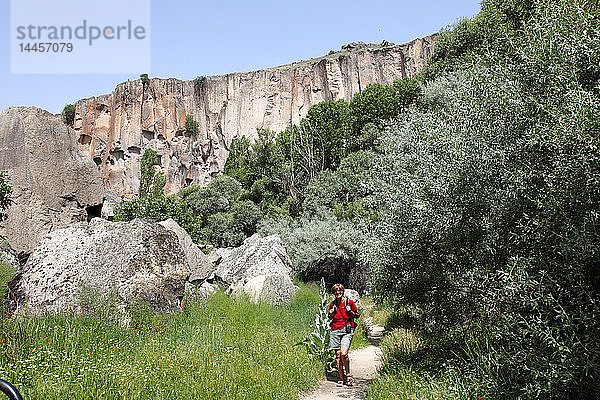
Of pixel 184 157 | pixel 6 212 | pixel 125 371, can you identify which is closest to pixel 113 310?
pixel 125 371

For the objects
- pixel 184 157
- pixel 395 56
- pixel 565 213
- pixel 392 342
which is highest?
pixel 395 56

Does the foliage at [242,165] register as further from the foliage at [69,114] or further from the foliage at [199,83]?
the foliage at [69,114]

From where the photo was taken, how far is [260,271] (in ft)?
42.6

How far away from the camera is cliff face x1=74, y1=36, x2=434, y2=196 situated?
50281mm

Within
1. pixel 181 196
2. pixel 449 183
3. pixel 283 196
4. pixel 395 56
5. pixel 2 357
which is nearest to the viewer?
pixel 2 357

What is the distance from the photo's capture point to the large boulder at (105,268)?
7.33 meters

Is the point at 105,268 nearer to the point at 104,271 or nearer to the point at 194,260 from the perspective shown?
the point at 104,271

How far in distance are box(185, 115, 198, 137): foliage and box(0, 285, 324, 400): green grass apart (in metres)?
47.5

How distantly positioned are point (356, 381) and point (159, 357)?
3.28 m

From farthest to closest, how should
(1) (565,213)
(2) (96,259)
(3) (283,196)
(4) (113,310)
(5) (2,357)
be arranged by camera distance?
1. (3) (283,196)
2. (2) (96,259)
3. (4) (113,310)
4. (5) (2,357)
5. (1) (565,213)

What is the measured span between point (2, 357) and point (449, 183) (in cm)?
568

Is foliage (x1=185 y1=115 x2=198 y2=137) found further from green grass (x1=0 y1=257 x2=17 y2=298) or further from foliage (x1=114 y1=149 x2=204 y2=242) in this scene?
green grass (x1=0 y1=257 x2=17 y2=298)

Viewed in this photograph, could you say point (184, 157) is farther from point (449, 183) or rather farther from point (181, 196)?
point (449, 183)

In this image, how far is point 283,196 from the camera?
30672 millimetres
